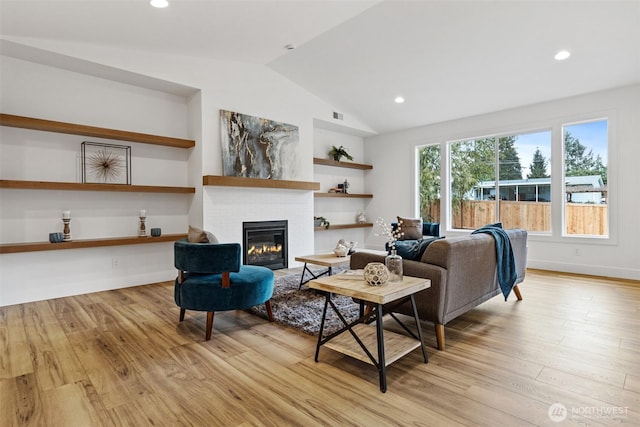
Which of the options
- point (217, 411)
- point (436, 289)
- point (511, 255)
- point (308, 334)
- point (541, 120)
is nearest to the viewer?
point (217, 411)

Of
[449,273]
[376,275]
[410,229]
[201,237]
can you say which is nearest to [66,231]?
[201,237]

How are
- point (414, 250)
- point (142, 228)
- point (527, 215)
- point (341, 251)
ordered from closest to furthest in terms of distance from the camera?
point (414, 250) → point (341, 251) → point (142, 228) → point (527, 215)

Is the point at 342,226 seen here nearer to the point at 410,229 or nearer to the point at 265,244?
the point at 410,229

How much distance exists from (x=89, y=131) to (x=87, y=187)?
663 mm

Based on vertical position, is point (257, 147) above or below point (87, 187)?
above

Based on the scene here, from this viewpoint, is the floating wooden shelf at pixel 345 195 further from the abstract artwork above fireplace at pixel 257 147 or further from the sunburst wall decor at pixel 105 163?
the sunburst wall decor at pixel 105 163

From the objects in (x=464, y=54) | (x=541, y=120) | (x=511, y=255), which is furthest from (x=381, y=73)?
(x=511, y=255)

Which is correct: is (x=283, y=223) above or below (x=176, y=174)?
below

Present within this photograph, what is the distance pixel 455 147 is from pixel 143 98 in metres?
5.50

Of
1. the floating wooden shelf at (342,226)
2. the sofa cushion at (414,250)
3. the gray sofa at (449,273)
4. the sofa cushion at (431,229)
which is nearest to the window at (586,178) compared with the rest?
the sofa cushion at (431,229)

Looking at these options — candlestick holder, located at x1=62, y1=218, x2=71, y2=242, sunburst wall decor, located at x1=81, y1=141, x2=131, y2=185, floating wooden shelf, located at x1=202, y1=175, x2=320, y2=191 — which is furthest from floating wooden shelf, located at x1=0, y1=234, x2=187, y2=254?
floating wooden shelf, located at x1=202, y1=175, x2=320, y2=191

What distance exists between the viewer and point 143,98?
462 centimetres

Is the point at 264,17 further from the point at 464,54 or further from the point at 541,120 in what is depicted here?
the point at 541,120

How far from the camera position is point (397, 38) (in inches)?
169
